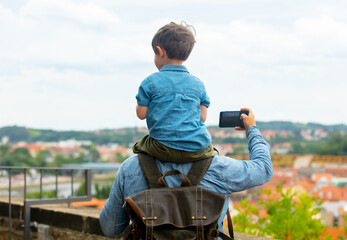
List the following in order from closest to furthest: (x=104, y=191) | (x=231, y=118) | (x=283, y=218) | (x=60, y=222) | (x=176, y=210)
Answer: (x=176, y=210)
(x=231, y=118)
(x=60, y=222)
(x=283, y=218)
(x=104, y=191)

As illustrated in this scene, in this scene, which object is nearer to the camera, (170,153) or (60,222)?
(170,153)

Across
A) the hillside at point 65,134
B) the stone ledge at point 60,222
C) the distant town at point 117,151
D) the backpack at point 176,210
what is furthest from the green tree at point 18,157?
the backpack at point 176,210

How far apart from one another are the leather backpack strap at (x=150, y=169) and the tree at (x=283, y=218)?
2.43m

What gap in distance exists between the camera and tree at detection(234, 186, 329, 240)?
3.80 meters

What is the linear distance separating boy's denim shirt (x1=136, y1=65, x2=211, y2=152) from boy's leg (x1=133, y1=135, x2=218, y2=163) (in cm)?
1

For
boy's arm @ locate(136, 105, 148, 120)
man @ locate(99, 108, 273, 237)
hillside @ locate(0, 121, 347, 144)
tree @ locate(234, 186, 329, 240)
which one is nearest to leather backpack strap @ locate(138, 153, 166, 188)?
man @ locate(99, 108, 273, 237)

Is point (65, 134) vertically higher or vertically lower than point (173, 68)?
higher

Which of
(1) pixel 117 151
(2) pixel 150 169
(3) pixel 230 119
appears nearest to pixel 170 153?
(2) pixel 150 169

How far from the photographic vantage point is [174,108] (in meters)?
1.47

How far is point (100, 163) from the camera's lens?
91.6 meters

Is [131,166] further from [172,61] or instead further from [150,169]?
A: [172,61]

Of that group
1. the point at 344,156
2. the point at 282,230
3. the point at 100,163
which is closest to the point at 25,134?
the point at 100,163

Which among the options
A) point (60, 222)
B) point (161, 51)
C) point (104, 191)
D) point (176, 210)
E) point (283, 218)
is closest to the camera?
point (176, 210)

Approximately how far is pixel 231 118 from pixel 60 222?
2316mm
